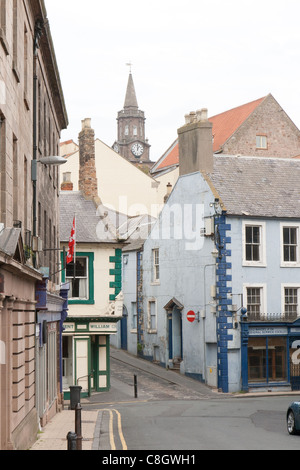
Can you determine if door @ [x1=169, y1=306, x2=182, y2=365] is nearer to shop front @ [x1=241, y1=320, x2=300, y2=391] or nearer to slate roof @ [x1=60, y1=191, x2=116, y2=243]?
shop front @ [x1=241, y1=320, x2=300, y2=391]

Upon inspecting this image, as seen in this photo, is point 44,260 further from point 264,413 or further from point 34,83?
point 264,413

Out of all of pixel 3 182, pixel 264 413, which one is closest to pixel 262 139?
pixel 264 413

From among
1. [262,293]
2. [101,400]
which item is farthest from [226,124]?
[101,400]

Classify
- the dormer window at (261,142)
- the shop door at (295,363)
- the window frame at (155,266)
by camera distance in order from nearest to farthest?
the shop door at (295,363)
the window frame at (155,266)
the dormer window at (261,142)

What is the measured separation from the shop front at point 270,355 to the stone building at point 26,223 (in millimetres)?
11971

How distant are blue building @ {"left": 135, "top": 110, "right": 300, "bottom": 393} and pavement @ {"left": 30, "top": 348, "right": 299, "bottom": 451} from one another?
0.88 metres

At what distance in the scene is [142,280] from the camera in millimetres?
47375

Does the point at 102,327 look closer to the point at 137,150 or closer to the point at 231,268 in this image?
the point at 231,268

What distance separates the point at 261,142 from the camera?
60188 millimetres

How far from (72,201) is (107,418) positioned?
1641cm

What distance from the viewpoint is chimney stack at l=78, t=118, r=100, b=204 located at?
40.2 metres

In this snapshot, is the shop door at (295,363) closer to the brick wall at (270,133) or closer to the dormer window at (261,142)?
the brick wall at (270,133)

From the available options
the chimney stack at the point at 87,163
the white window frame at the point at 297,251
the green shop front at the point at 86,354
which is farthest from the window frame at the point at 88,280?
the white window frame at the point at 297,251

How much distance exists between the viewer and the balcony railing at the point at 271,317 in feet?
126
